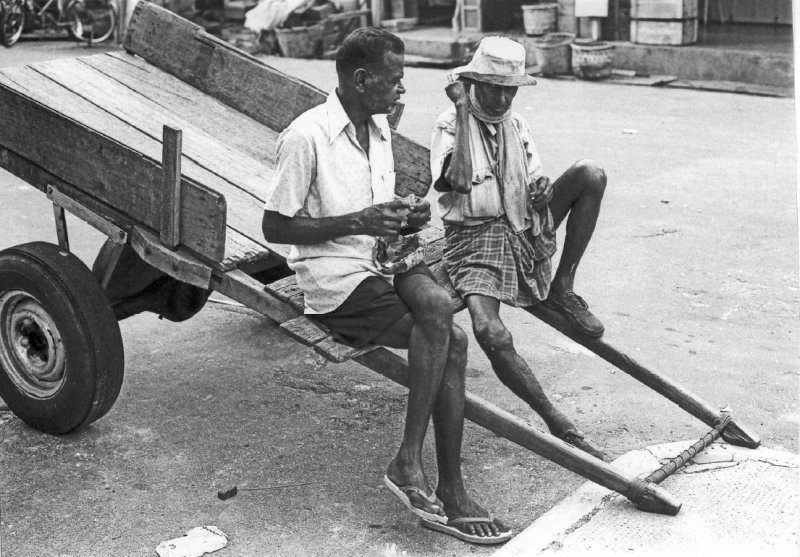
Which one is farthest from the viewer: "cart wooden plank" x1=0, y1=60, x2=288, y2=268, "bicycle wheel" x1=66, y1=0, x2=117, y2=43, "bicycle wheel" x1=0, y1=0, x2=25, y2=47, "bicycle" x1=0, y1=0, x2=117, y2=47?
"bicycle wheel" x1=66, y1=0, x2=117, y2=43

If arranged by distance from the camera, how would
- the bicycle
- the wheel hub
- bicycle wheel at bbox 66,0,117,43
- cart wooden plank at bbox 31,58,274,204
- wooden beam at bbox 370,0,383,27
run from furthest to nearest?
bicycle wheel at bbox 66,0,117,43
the bicycle
wooden beam at bbox 370,0,383,27
cart wooden plank at bbox 31,58,274,204
the wheel hub

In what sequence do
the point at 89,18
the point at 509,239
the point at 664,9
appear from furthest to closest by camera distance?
the point at 89,18
the point at 664,9
the point at 509,239

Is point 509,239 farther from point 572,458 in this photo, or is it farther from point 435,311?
point 572,458

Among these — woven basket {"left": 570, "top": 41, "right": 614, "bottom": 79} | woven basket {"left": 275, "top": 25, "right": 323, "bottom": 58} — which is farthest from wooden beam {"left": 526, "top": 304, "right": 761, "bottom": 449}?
woven basket {"left": 275, "top": 25, "right": 323, "bottom": 58}

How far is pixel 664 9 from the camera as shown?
11.4 m

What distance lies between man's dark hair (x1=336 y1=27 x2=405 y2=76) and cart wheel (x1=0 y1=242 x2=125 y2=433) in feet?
4.20

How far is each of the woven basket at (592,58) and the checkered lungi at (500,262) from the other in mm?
8109

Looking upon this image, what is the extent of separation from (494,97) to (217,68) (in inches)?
65.6

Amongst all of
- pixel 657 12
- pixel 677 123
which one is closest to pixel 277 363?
pixel 677 123

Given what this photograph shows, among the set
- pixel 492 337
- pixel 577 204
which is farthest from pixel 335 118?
pixel 577 204

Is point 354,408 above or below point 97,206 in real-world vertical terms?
below

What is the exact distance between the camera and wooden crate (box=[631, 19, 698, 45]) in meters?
11.4

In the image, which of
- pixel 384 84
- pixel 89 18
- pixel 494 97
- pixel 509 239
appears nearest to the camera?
pixel 384 84

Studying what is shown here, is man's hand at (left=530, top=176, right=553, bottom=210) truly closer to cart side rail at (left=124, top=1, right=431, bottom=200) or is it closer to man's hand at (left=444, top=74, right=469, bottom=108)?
man's hand at (left=444, top=74, right=469, bottom=108)
